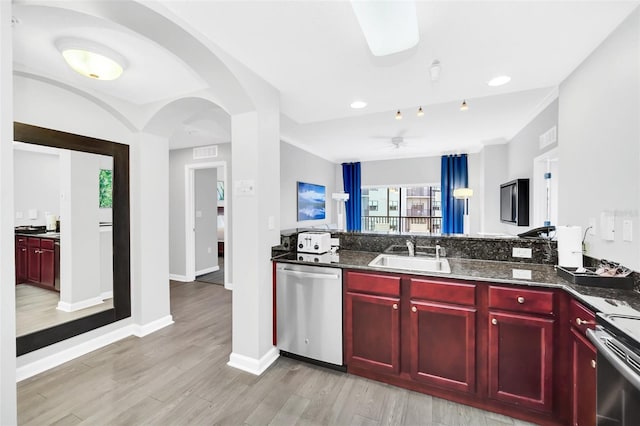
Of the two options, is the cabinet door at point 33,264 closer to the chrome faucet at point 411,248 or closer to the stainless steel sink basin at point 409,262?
the stainless steel sink basin at point 409,262

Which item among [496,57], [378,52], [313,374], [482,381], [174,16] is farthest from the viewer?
[313,374]

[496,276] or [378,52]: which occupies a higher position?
[378,52]

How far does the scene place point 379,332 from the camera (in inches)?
81.5

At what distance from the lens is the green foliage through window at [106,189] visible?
275 centimetres

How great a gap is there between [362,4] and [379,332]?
208 cm

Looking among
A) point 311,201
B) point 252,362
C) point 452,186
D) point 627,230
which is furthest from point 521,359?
point 452,186

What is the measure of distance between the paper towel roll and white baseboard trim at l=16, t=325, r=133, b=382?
4.06 m

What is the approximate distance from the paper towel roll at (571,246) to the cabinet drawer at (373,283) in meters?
1.17

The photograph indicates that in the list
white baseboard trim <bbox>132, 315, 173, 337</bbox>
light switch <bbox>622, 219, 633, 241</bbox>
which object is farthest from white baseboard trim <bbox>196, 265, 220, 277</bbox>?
light switch <bbox>622, 219, 633, 241</bbox>

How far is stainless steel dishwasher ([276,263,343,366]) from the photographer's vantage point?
221cm

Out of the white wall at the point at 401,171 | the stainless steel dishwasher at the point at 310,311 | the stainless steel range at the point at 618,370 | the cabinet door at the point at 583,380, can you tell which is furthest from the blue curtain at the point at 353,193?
the stainless steel range at the point at 618,370

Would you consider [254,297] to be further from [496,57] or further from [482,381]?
[496,57]

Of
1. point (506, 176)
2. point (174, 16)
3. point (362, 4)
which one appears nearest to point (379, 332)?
point (362, 4)

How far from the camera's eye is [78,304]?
8.47 feet
